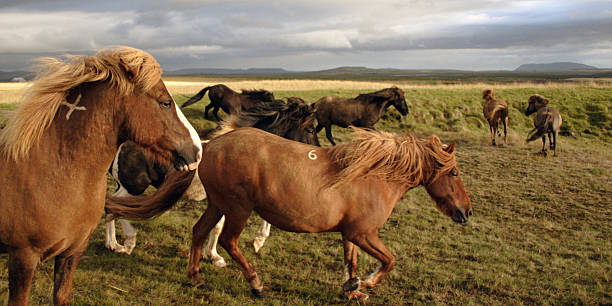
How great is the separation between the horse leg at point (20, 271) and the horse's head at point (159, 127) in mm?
896

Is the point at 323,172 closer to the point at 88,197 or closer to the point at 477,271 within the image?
the point at 88,197

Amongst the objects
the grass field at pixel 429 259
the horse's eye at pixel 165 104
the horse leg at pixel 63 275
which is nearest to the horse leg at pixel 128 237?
the grass field at pixel 429 259

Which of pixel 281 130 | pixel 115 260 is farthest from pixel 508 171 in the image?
pixel 115 260

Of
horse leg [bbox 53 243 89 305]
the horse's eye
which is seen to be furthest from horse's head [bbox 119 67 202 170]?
horse leg [bbox 53 243 89 305]

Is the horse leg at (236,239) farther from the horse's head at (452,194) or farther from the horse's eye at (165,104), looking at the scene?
the horse's head at (452,194)

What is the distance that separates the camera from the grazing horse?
7.94 ft

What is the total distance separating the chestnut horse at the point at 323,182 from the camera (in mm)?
4035

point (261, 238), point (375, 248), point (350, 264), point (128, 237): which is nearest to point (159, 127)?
point (375, 248)

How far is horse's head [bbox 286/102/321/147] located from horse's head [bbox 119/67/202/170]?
3574 mm

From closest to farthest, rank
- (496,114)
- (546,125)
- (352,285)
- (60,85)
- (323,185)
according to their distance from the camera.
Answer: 1. (60,85)
2. (323,185)
3. (352,285)
4. (546,125)
5. (496,114)

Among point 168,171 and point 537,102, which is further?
point 537,102

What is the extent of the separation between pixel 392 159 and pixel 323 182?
812mm

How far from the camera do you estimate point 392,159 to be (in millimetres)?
4320

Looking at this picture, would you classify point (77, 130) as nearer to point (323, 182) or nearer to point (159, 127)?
point (159, 127)
